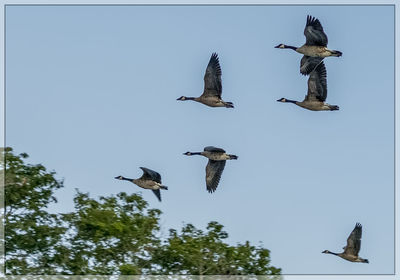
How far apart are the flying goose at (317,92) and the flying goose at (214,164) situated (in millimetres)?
3011

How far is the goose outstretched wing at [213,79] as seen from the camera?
64.3 metres

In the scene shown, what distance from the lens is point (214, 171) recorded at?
66438 mm

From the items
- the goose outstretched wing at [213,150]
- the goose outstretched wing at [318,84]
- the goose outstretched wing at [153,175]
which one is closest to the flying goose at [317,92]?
the goose outstretched wing at [318,84]

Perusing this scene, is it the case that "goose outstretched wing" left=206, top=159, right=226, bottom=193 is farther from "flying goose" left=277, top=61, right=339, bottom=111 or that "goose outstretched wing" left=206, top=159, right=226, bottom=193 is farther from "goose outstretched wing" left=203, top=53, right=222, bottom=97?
"flying goose" left=277, top=61, right=339, bottom=111

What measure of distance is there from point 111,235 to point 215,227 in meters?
3.58

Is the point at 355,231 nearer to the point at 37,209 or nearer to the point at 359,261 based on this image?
the point at 359,261

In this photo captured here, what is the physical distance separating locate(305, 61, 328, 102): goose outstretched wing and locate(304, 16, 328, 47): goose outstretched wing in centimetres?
63

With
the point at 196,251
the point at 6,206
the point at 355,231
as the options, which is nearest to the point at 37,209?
the point at 6,206

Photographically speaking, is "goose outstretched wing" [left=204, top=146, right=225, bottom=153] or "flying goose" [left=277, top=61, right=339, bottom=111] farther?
"goose outstretched wing" [left=204, top=146, right=225, bottom=153]

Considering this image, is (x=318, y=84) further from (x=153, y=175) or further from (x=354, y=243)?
(x=153, y=175)

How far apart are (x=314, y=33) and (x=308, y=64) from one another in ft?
6.30

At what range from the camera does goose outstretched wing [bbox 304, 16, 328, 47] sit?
63.5 meters

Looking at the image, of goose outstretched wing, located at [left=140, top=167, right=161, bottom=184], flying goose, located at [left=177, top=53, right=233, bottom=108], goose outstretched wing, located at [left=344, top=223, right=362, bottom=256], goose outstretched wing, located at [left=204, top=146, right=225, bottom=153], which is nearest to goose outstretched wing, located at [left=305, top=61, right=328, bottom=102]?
flying goose, located at [left=177, top=53, right=233, bottom=108]

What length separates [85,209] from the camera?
221 feet
